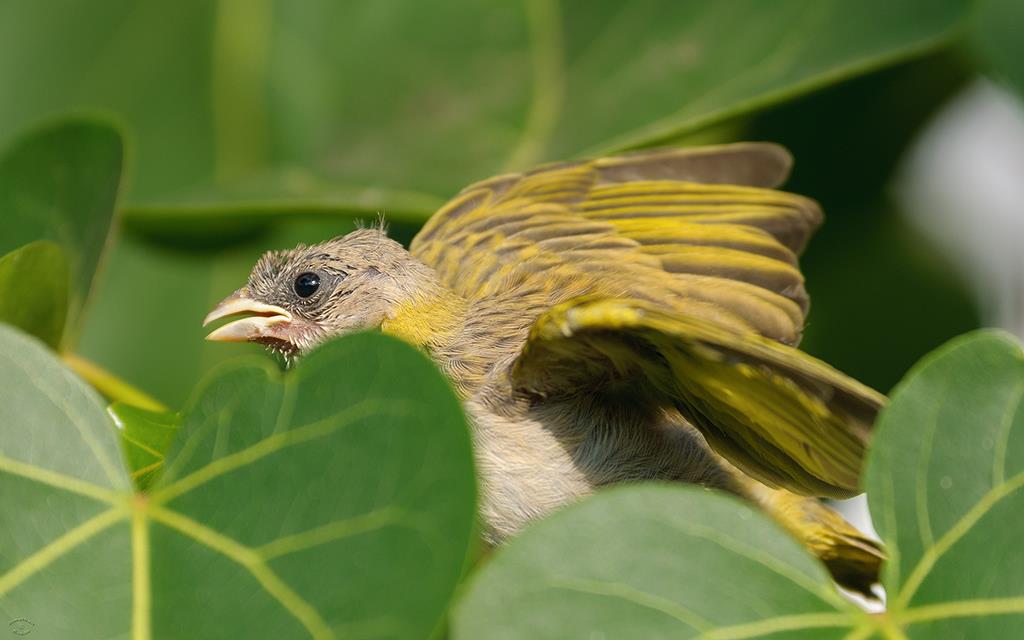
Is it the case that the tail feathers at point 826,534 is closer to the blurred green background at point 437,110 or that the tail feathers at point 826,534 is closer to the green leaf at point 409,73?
the blurred green background at point 437,110

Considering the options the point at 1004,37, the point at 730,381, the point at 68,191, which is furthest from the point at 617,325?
the point at 1004,37

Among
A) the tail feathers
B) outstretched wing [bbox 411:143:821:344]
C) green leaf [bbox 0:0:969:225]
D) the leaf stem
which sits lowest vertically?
the tail feathers

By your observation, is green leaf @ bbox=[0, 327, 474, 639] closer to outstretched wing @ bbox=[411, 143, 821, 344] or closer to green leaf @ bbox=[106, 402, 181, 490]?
green leaf @ bbox=[106, 402, 181, 490]

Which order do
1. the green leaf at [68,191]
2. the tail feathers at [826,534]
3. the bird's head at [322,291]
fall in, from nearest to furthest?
the green leaf at [68,191] < the tail feathers at [826,534] < the bird's head at [322,291]

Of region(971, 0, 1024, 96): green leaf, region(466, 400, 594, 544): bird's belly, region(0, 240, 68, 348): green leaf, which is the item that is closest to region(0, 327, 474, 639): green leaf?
region(0, 240, 68, 348): green leaf

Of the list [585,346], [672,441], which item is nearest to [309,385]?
[585,346]

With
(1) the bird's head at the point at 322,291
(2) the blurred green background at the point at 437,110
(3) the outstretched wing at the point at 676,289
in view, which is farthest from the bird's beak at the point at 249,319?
(3) the outstretched wing at the point at 676,289

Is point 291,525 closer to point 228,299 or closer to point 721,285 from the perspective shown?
point 721,285
